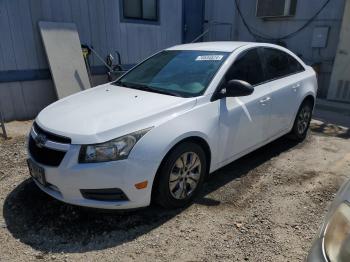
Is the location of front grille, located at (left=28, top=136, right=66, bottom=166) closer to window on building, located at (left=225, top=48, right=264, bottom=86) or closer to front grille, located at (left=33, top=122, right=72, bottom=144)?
front grille, located at (left=33, top=122, right=72, bottom=144)

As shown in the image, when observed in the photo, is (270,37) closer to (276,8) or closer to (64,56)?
(276,8)

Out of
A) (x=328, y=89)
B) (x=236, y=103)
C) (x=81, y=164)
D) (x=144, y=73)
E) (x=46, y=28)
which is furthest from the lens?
(x=328, y=89)

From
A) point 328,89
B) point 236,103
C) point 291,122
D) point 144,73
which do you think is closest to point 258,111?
point 236,103

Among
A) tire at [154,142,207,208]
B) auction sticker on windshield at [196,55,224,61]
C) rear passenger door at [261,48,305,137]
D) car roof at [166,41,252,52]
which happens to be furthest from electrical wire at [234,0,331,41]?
tire at [154,142,207,208]

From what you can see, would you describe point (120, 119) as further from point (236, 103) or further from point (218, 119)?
point (236, 103)

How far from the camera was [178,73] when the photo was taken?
3.54 metres

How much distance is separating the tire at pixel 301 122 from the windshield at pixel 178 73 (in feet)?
5.80

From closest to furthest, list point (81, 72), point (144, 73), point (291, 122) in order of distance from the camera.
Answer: point (144, 73), point (291, 122), point (81, 72)

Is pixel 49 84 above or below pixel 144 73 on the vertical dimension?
below

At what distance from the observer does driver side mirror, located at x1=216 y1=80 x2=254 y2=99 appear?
3139 mm

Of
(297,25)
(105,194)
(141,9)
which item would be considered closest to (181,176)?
(105,194)

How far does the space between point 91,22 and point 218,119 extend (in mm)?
4879

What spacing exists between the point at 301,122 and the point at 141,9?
4929mm

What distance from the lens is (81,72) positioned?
667 cm
